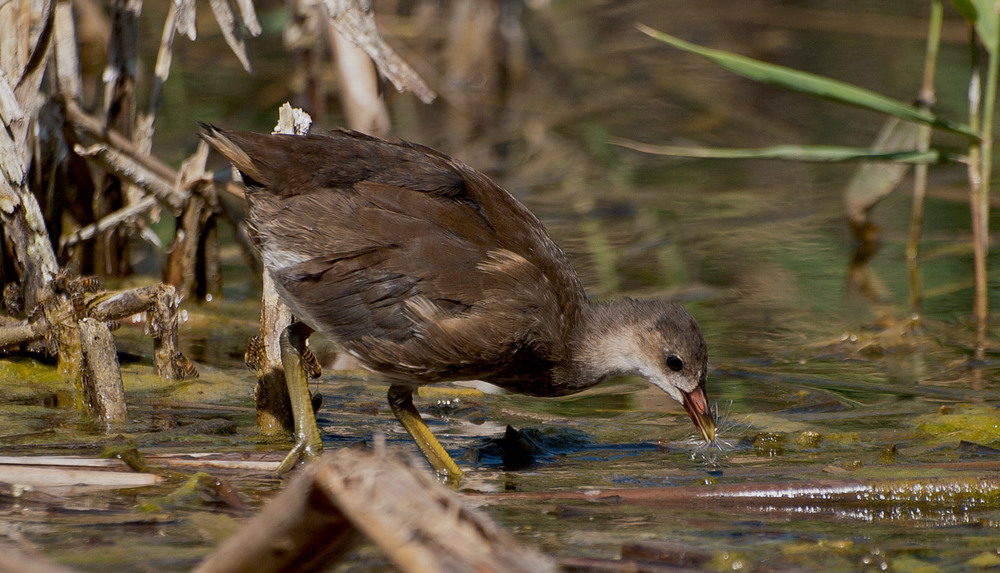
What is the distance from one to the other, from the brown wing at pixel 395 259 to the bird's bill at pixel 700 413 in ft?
1.79

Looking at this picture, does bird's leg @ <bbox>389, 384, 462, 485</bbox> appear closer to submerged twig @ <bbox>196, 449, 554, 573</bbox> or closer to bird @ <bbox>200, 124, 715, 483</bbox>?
bird @ <bbox>200, 124, 715, 483</bbox>

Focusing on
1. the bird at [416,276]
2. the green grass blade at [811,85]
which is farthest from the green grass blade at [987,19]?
the bird at [416,276]

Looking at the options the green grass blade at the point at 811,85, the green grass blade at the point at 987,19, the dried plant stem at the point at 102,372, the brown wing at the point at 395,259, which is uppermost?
the green grass blade at the point at 987,19

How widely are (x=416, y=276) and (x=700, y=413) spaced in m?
1.19

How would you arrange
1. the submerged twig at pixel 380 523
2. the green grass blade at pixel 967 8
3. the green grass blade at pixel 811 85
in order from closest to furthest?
the submerged twig at pixel 380 523 < the green grass blade at pixel 811 85 < the green grass blade at pixel 967 8

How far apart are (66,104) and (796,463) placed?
366cm

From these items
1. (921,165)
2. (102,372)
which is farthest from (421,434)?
(921,165)

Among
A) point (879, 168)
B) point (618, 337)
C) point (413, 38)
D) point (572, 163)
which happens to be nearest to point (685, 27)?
point (413, 38)

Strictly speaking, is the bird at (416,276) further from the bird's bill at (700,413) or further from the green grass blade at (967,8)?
the green grass blade at (967,8)

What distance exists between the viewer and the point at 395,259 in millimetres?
4230

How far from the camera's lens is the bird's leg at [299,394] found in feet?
13.8

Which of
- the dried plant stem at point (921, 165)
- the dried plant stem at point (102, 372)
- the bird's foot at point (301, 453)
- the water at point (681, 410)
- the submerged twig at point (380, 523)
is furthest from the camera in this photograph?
the dried plant stem at point (921, 165)

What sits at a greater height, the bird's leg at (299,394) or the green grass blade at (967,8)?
the green grass blade at (967,8)

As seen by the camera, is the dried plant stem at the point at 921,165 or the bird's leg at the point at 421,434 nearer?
the bird's leg at the point at 421,434
